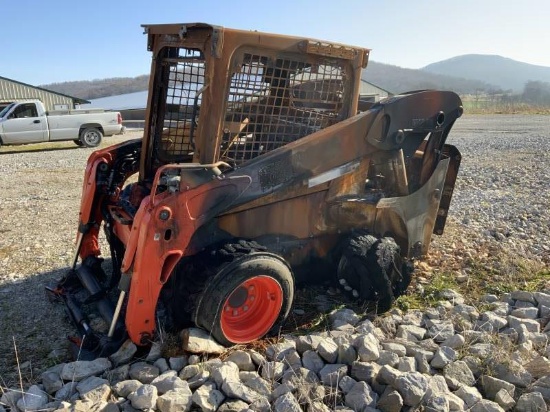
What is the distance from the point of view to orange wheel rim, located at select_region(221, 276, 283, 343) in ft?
12.3

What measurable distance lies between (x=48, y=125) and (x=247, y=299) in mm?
16258

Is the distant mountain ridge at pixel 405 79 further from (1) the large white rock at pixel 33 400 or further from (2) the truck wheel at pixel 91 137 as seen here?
(1) the large white rock at pixel 33 400

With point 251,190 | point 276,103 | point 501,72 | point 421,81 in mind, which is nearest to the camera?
point 251,190

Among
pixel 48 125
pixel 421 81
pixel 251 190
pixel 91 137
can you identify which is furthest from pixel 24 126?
Answer: pixel 421 81

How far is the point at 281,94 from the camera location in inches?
160

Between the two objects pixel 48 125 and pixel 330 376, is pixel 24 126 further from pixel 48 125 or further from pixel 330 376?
pixel 330 376

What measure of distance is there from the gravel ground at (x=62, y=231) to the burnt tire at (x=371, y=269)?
1.12 meters

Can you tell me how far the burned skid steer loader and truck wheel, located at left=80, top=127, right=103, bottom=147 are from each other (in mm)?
14346

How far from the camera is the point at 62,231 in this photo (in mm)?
6832

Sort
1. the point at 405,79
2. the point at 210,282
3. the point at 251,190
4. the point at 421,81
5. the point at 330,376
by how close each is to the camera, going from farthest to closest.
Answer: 1. the point at 405,79
2. the point at 421,81
3. the point at 251,190
4. the point at 210,282
5. the point at 330,376

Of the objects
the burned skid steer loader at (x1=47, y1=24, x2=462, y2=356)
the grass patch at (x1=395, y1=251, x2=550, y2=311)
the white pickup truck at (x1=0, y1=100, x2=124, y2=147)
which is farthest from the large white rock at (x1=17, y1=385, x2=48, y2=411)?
the white pickup truck at (x1=0, y1=100, x2=124, y2=147)

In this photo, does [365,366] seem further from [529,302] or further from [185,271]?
[529,302]

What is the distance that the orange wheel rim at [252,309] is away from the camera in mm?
3752

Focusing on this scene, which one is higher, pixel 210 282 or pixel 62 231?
pixel 210 282
